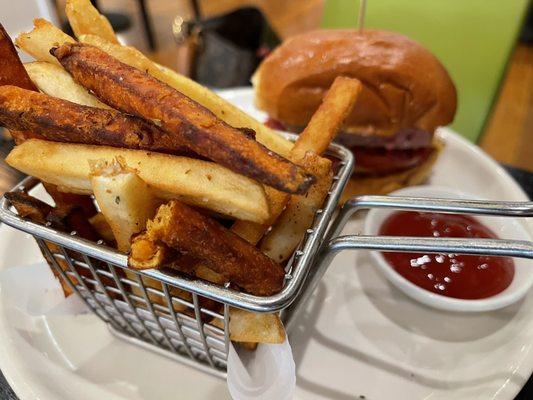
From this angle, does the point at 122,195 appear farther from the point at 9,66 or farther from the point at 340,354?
the point at 340,354

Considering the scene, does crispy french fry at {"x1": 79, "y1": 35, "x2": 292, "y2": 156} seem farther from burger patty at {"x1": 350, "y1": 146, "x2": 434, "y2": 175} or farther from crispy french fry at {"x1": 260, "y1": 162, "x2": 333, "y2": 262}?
burger patty at {"x1": 350, "y1": 146, "x2": 434, "y2": 175}

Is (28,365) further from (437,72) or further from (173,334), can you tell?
(437,72)

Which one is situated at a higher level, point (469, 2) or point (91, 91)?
point (91, 91)

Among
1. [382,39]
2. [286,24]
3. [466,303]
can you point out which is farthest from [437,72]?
[286,24]

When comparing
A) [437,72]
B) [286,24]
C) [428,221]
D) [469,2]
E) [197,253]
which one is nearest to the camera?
[197,253]

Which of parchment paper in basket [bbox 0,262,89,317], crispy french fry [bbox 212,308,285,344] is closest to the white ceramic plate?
parchment paper in basket [bbox 0,262,89,317]

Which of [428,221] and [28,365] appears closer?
[28,365]
